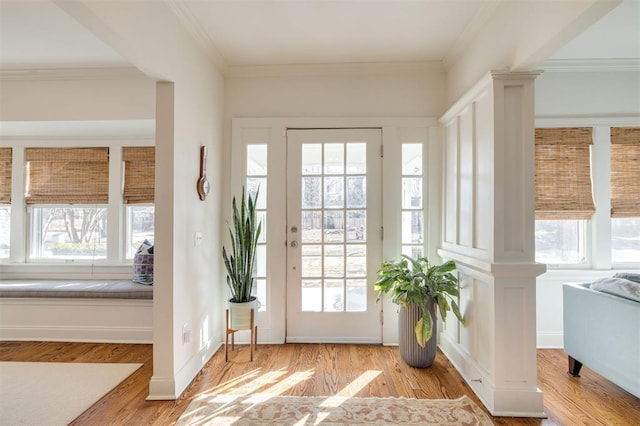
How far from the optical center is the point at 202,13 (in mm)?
2307

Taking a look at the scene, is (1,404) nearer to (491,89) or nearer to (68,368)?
(68,368)

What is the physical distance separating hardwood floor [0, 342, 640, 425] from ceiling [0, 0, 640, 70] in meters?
2.64

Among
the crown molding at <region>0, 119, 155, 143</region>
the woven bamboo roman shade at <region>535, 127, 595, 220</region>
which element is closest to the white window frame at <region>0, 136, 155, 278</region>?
the crown molding at <region>0, 119, 155, 143</region>

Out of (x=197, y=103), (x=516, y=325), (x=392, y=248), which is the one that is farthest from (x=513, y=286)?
(x=197, y=103)

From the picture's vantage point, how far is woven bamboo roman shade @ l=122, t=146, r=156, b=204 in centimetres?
378

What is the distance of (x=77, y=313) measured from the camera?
3178mm

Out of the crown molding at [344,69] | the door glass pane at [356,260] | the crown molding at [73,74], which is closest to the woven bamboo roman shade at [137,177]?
the crown molding at [73,74]

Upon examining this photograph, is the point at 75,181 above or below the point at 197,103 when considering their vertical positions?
below

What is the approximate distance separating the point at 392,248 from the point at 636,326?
171 centimetres

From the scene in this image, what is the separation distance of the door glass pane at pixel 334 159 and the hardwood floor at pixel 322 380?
1.68 m

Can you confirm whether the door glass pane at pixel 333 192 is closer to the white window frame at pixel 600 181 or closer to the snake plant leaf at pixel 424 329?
the snake plant leaf at pixel 424 329

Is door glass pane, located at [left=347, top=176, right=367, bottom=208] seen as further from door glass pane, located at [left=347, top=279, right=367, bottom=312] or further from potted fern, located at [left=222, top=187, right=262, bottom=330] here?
potted fern, located at [left=222, top=187, right=262, bottom=330]

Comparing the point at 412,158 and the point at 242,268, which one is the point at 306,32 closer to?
the point at 412,158

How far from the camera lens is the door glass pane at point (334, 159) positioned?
10.3ft
